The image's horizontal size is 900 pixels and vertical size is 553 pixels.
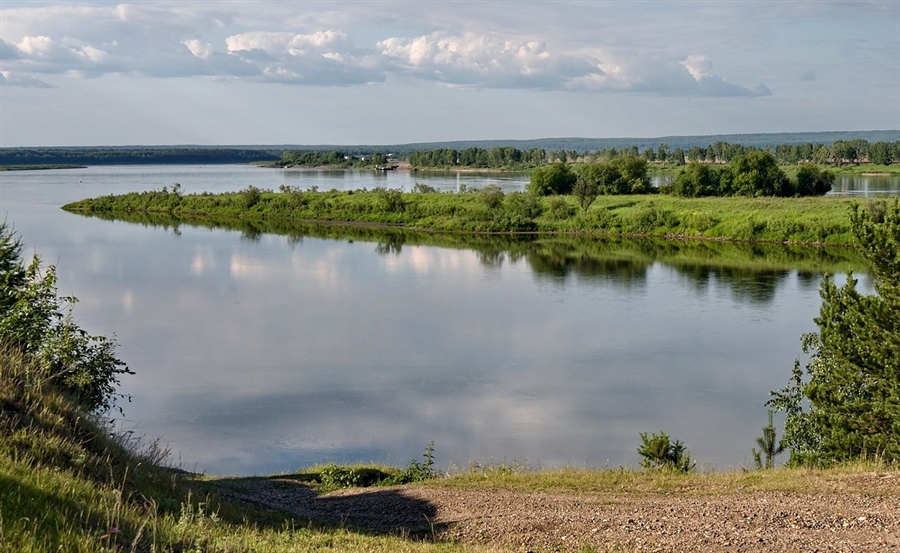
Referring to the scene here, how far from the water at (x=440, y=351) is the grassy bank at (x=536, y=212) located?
10547 millimetres

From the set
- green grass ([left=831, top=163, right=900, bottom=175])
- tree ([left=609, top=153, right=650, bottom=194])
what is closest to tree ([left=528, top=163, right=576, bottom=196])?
tree ([left=609, top=153, right=650, bottom=194])

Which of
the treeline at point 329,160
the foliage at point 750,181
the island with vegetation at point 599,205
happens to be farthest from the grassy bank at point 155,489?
the treeline at point 329,160

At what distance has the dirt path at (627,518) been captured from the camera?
738cm

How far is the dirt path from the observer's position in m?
7.38

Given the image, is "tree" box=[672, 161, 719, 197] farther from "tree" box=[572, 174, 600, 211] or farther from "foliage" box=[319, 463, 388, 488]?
"foliage" box=[319, 463, 388, 488]

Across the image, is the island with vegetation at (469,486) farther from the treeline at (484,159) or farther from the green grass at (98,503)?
the treeline at (484,159)

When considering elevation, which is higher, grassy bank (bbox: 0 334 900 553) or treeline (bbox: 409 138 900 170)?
treeline (bbox: 409 138 900 170)

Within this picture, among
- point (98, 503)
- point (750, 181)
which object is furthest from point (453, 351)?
point (750, 181)

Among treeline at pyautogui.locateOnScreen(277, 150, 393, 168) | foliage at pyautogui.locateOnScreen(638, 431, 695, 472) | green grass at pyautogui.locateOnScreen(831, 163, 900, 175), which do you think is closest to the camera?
foliage at pyautogui.locateOnScreen(638, 431, 695, 472)

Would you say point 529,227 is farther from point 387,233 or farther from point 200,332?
Result: point 200,332

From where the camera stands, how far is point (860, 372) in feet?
41.5

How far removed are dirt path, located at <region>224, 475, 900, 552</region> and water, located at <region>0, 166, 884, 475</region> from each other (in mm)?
5669

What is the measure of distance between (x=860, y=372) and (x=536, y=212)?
4882 centimetres

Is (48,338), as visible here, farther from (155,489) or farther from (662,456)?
(662,456)
